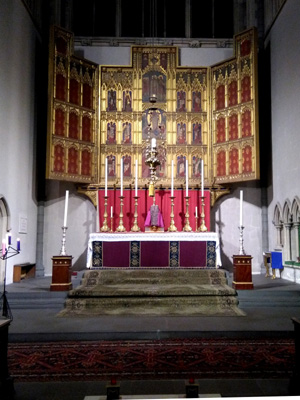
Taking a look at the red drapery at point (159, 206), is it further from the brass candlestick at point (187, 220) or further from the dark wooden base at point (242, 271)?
the dark wooden base at point (242, 271)

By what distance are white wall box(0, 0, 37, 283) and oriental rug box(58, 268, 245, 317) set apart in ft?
8.07

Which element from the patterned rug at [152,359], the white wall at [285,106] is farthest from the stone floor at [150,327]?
the white wall at [285,106]

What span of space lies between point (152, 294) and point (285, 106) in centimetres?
593

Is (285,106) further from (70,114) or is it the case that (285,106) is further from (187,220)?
(70,114)

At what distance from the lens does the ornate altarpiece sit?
36.4ft

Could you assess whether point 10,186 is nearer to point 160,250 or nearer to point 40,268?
point 40,268

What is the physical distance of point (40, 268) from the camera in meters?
11.3

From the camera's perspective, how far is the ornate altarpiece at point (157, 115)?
436 inches

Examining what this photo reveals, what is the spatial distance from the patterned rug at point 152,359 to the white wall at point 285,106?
5.24 metres

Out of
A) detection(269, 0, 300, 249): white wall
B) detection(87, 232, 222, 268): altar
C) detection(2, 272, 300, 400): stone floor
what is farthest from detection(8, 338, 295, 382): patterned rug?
detection(269, 0, 300, 249): white wall

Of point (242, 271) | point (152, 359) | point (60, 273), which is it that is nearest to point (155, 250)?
point (242, 271)

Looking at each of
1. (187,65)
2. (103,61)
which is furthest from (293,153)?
(103,61)

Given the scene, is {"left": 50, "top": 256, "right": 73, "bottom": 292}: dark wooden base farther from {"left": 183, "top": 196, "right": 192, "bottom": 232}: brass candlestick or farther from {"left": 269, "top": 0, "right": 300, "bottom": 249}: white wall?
{"left": 269, "top": 0, "right": 300, "bottom": 249}: white wall

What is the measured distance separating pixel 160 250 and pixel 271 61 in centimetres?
640
